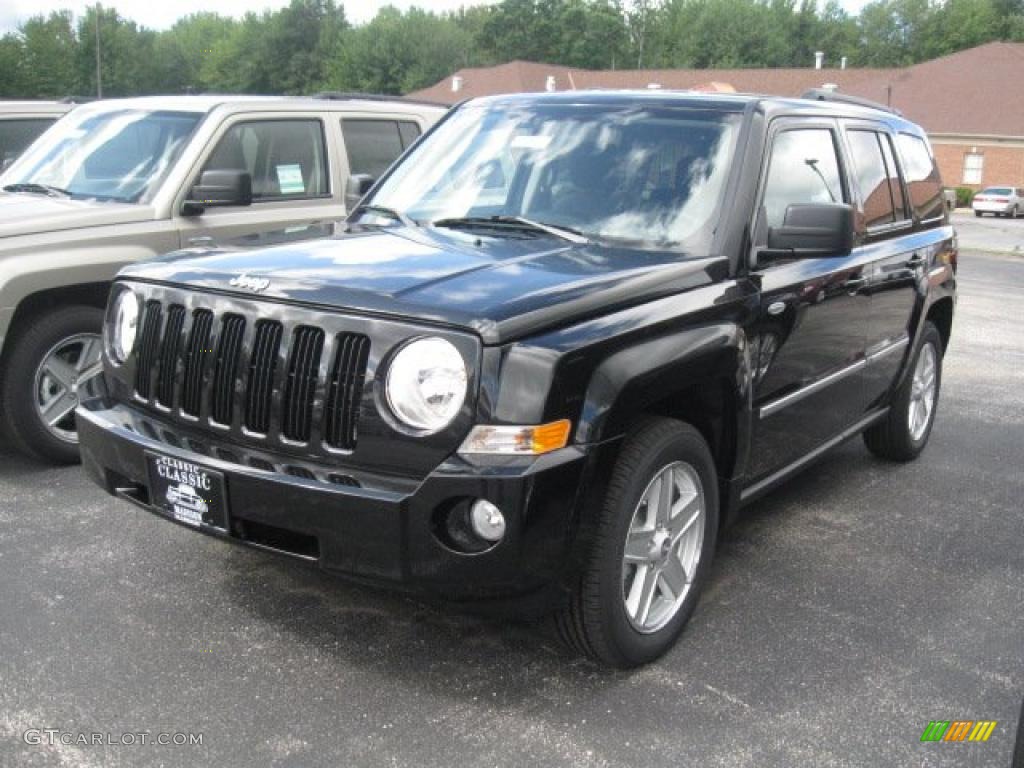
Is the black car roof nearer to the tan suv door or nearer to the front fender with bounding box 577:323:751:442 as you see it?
the front fender with bounding box 577:323:751:442

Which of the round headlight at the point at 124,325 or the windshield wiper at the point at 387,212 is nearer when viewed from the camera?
the round headlight at the point at 124,325

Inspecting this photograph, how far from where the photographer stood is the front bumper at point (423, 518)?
2949 mm

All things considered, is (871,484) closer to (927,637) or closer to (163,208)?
(927,637)

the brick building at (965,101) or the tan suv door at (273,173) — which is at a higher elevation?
the brick building at (965,101)

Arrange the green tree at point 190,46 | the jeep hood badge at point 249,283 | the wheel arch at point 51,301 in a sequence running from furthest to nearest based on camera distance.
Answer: the green tree at point 190,46
the wheel arch at point 51,301
the jeep hood badge at point 249,283

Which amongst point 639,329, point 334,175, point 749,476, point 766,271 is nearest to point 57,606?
point 639,329

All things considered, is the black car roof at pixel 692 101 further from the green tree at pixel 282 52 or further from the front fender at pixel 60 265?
the green tree at pixel 282 52

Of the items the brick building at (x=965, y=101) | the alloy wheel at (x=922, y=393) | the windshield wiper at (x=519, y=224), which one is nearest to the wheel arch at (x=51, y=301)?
the windshield wiper at (x=519, y=224)

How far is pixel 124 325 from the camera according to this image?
3.83m

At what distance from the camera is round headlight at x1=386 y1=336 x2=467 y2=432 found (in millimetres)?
3033

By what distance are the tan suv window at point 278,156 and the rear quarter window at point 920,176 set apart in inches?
138

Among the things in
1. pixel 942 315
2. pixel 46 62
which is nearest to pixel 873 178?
pixel 942 315

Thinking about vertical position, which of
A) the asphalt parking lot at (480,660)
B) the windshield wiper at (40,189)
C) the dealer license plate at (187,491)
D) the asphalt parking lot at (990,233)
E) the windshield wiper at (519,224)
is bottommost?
the asphalt parking lot at (990,233)

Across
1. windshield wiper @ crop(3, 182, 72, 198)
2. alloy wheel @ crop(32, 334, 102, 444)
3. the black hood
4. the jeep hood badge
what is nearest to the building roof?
windshield wiper @ crop(3, 182, 72, 198)
